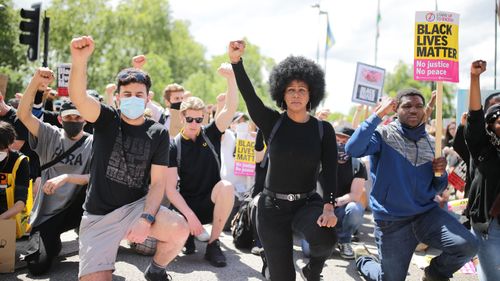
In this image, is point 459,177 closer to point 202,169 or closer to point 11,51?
point 202,169

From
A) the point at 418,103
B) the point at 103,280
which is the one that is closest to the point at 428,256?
the point at 418,103

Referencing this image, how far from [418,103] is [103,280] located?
3023 millimetres

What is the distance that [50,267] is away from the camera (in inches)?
189

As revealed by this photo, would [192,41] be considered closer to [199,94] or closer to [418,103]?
[199,94]

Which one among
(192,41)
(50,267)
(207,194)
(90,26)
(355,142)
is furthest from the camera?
(192,41)

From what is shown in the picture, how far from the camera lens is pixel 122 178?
3.84m

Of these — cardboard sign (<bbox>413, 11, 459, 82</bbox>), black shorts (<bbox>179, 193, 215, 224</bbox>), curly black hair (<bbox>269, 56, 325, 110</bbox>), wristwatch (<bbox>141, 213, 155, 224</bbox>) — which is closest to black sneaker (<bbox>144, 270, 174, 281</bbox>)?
wristwatch (<bbox>141, 213, 155, 224</bbox>)

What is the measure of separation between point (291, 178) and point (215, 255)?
214 centimetres

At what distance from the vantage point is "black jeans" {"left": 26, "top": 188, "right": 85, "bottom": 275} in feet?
15.3

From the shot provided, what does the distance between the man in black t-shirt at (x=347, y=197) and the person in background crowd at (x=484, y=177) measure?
223 cm

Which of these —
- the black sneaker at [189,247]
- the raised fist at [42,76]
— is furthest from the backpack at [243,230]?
the raised fist at [42,76]

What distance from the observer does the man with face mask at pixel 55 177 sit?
478 centimetres

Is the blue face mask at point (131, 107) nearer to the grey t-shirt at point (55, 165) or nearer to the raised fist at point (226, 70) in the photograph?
the raised fist at point (226, 70)

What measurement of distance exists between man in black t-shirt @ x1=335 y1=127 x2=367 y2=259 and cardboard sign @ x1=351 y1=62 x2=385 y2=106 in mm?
2423
